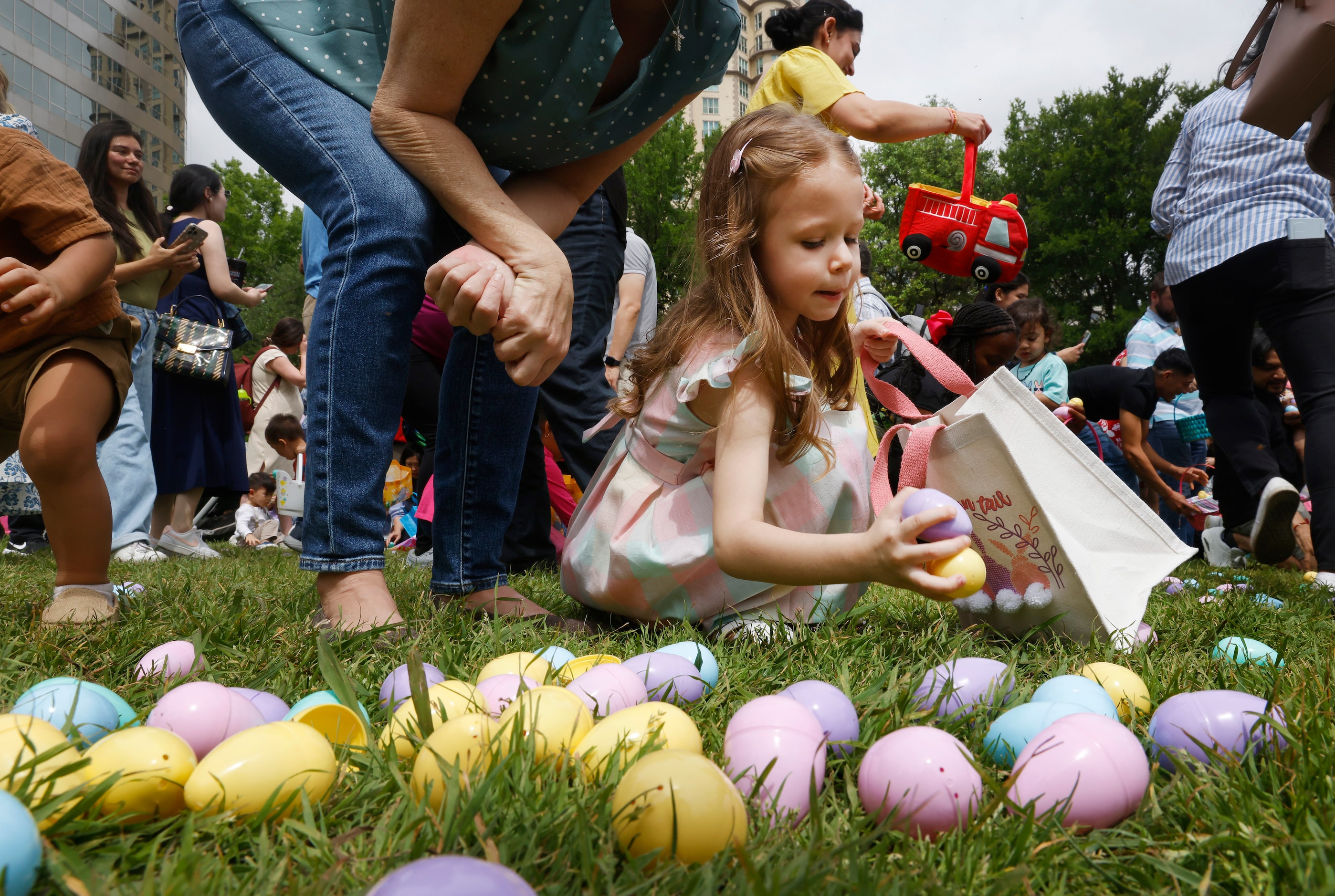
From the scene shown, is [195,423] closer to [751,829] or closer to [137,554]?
[137,554]

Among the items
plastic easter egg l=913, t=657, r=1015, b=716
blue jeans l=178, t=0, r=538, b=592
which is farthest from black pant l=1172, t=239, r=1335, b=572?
blue jeans l=178, t=0, r=538, b=592

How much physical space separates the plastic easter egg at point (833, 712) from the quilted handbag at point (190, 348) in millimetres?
4523

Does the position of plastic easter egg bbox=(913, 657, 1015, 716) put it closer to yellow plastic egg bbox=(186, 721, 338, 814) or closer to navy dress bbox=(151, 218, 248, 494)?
yellow plastic egg bbox=(186, 721, 338, 814)

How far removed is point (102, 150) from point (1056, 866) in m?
4.90

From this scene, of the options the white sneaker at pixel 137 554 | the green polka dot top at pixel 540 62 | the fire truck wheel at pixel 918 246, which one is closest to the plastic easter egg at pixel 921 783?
the green polka dot top at pixel 540 62

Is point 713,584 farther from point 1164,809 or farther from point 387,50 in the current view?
point 387,50

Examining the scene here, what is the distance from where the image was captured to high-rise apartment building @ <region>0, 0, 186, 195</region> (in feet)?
116

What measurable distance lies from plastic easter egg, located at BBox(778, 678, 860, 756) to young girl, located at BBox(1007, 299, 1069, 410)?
15.2ft

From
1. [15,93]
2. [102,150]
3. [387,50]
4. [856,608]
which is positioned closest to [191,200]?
[102,150]

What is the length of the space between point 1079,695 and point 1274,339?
2295mm

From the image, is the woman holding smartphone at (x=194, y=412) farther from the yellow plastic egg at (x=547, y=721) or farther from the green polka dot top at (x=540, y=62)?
the yellow plastic egg at (x=547, y=721)

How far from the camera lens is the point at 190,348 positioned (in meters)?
4.88

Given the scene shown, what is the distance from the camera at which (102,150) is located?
435cm

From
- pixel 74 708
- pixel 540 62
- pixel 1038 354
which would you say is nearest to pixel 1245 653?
pixel 540 62
